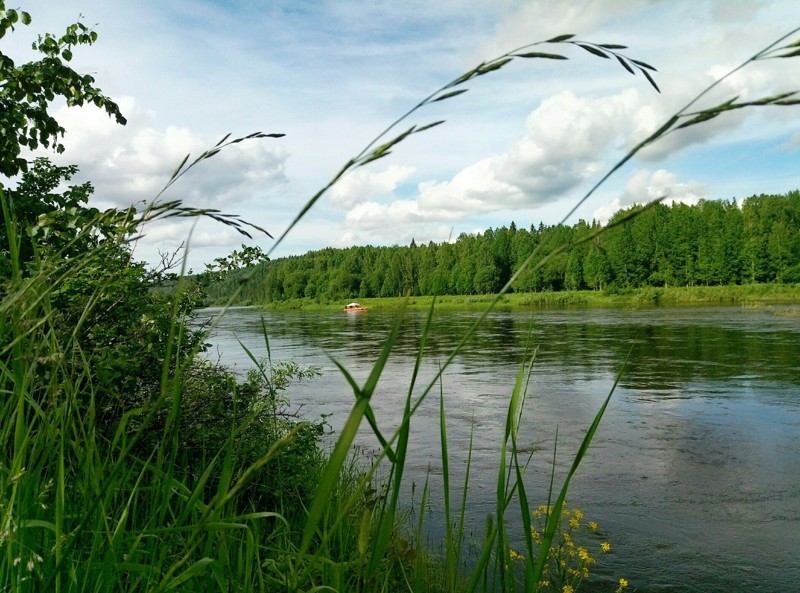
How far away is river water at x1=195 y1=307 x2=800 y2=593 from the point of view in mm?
6797

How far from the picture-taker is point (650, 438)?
11.7m

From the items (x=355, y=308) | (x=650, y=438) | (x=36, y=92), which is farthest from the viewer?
(x=355, y=308)

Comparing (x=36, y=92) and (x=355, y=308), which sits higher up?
(x=36, y=92)

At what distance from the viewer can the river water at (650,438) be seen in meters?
6.80

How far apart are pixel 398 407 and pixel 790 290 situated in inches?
2253

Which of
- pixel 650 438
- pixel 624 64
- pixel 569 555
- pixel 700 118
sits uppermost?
pixel 624 64

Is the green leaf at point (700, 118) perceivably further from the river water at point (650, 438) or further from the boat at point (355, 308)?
the boat at point (355, 308)

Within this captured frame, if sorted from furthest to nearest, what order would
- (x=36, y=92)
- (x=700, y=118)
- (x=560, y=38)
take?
(x=36, y=92) → (x=560, y=38) → (x=700, y=118)

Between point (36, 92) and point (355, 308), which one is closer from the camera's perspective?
point (36, 92)

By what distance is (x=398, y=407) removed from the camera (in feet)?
47.8

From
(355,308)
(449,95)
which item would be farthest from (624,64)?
(355,308)

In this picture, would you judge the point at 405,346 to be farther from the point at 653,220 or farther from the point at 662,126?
the point at 653,220

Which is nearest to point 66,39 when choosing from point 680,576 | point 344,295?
point 344,295

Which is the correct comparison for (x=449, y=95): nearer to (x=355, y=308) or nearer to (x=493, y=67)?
(x=493, y=67)
